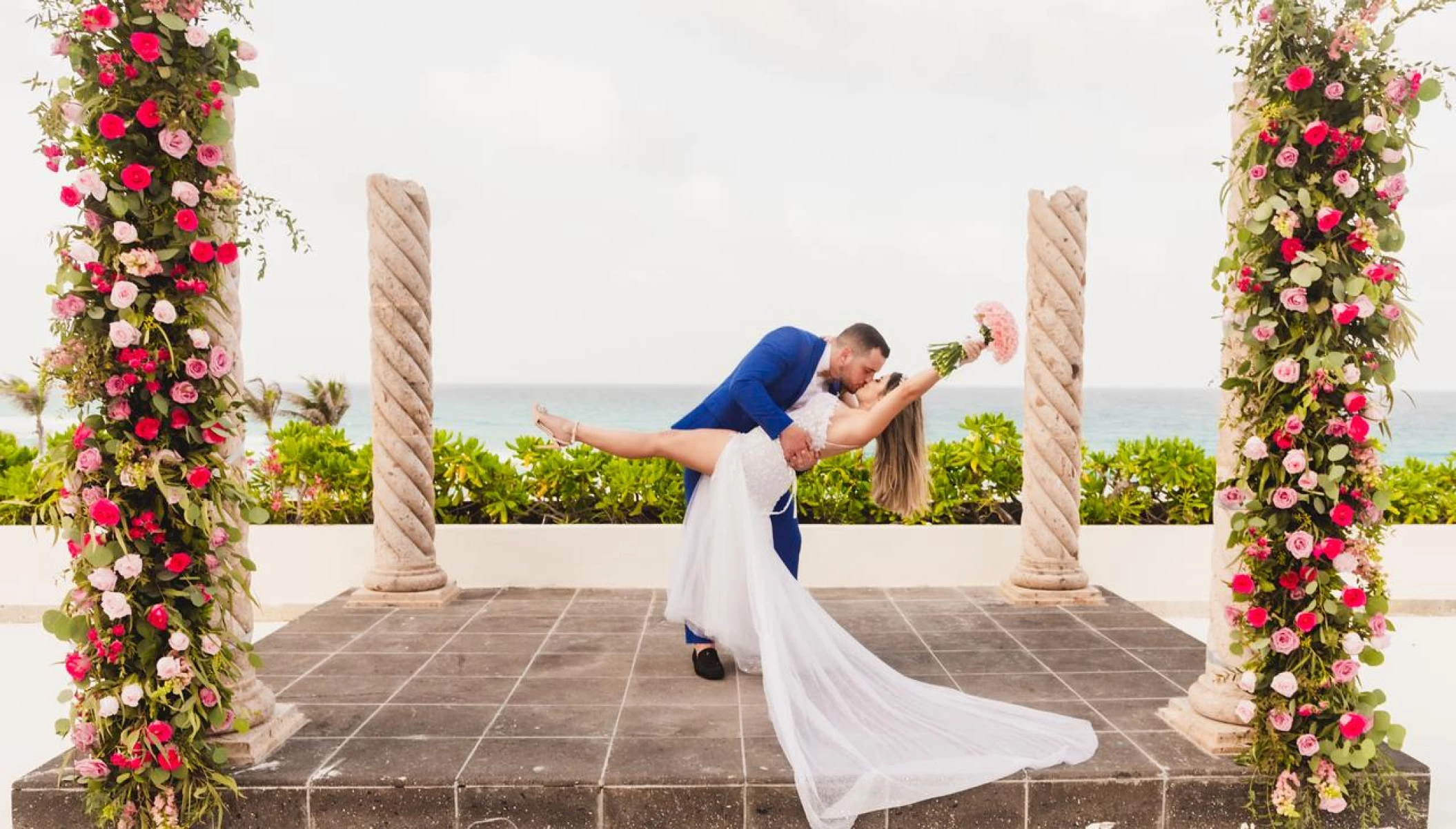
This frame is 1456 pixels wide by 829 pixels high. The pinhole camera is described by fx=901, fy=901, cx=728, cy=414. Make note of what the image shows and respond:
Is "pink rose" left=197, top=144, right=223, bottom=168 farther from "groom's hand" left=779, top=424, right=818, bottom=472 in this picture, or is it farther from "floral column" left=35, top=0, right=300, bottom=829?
"groom's hand" left=779, top=424, right=818, bottom=472

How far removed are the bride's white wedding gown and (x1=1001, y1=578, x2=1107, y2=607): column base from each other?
7.22ft

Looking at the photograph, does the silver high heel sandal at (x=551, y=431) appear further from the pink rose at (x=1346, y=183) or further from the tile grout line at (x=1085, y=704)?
the pink rose at (x=1346, y=183)

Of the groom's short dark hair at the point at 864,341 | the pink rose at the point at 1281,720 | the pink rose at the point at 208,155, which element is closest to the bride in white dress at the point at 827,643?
the groom's short dark hair at the point at 864,341

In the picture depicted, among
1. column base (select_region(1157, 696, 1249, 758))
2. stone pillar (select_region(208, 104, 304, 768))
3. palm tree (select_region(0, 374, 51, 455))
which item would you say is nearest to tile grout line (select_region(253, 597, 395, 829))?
stone pillar (select_region(208, 104, 304, 768))

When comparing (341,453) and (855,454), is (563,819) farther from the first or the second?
(341,453)

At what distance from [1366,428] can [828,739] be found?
6.91ft

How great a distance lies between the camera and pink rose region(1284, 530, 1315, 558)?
9.78ft

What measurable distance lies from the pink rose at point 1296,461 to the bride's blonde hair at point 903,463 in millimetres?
1787

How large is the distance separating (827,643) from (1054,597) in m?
2.62

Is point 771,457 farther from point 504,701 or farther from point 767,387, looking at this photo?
point 504,701

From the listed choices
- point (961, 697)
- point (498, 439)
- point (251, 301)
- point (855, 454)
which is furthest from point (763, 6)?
point (961, 697)

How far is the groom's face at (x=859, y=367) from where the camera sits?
14.2 ft

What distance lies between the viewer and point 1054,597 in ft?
18.9

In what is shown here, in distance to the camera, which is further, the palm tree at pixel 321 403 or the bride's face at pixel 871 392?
the palm tree at pixel 321 403
